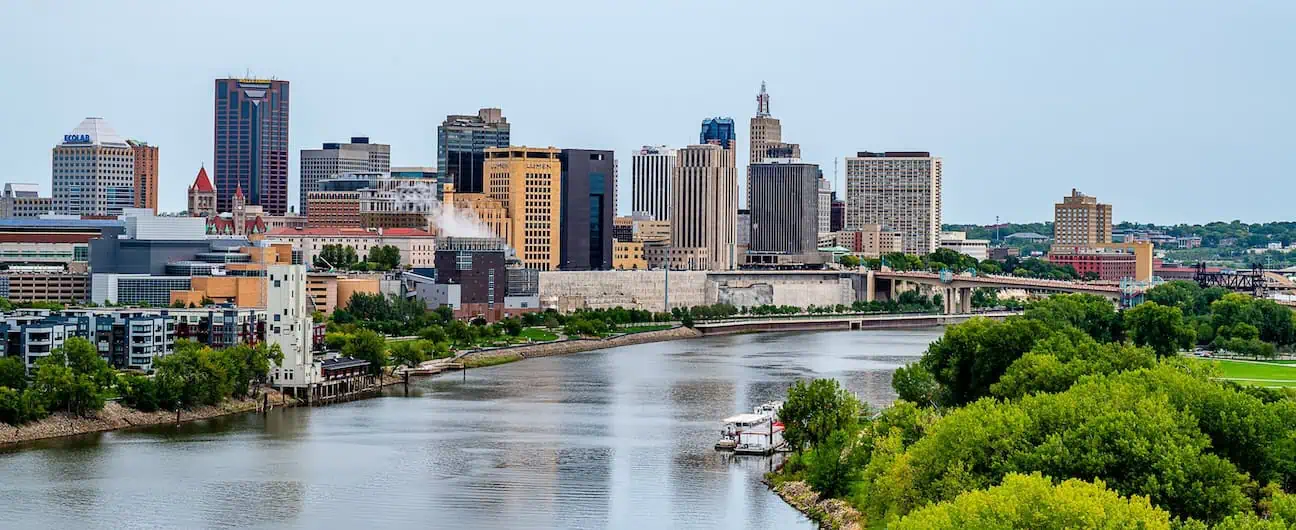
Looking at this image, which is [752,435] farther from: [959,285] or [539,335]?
[959,285]

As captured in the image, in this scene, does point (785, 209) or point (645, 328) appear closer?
point (645, 328)

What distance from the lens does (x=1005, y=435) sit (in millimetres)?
20859

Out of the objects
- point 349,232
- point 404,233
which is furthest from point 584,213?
point 349,232

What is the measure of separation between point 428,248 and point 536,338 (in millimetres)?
22476

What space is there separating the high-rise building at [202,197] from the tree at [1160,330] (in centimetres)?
6295

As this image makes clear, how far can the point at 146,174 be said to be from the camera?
107 metres

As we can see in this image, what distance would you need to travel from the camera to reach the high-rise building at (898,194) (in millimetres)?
130000

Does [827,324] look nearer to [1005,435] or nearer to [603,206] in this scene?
[603,206]

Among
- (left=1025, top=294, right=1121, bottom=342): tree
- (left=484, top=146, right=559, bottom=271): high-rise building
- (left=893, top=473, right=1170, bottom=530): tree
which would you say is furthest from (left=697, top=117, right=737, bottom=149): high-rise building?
(left=893, top=473, right=1170, bottom=530): tree

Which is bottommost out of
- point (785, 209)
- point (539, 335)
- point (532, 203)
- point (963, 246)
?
point (539, 335)

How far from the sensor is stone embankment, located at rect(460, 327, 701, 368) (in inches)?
2030

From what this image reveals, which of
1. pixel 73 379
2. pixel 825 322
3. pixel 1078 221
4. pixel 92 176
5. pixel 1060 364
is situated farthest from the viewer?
pixel 1078 221

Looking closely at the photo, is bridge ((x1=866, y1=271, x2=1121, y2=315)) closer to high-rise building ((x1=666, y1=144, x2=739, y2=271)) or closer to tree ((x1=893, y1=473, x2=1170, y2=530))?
high-rise building ((x1=666, y1=144, x2=739, y2=271))

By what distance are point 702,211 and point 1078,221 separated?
40.9 metres
